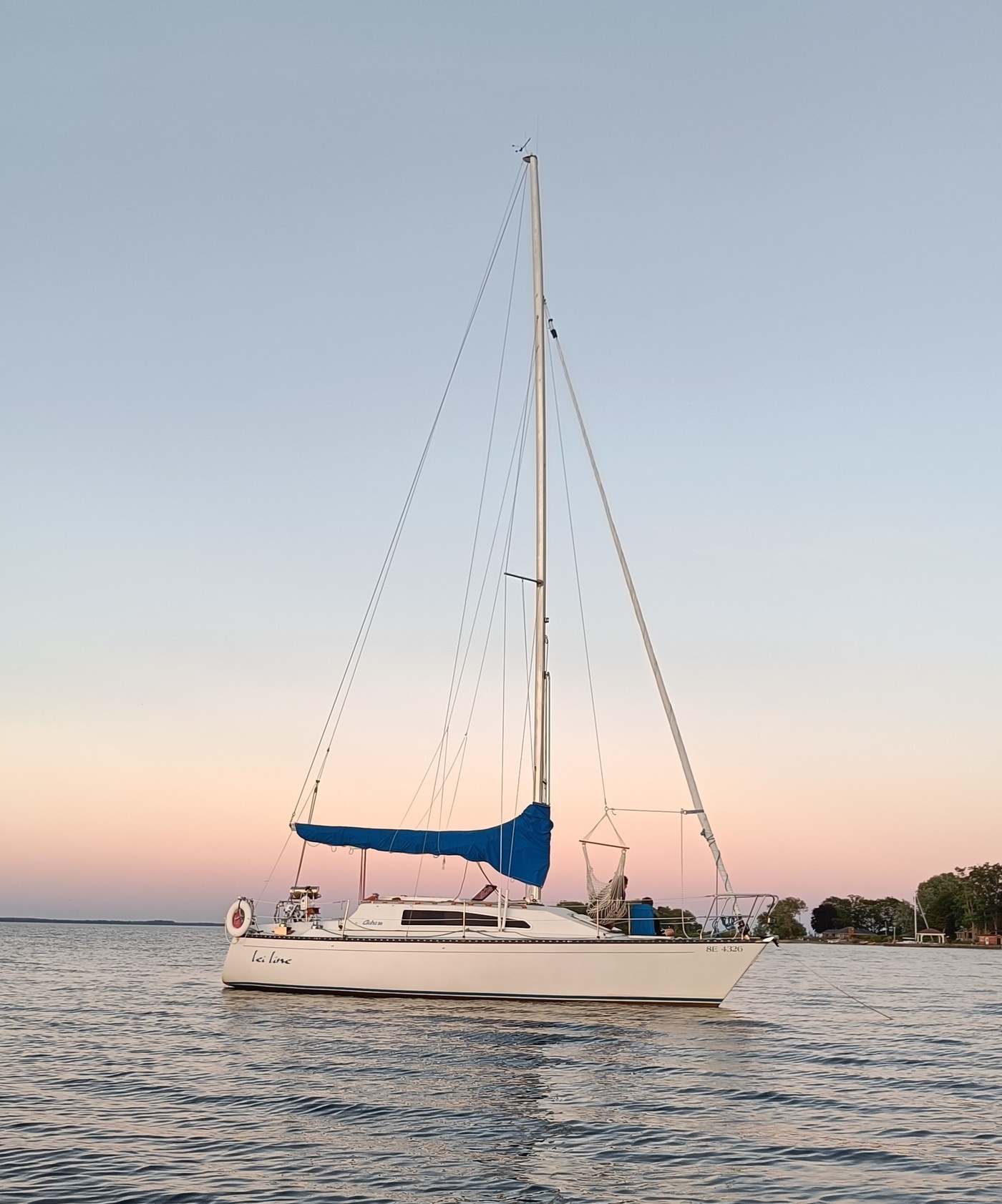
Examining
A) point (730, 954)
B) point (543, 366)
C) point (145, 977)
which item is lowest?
point (145, 977)

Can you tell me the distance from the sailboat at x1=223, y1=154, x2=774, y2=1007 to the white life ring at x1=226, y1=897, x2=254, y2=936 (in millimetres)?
44

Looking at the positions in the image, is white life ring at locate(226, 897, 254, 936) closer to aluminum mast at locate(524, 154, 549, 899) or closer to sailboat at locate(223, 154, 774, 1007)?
sailboat at locate(223, 154, 774, 1007)

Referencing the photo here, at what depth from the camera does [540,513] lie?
2958 centimetres

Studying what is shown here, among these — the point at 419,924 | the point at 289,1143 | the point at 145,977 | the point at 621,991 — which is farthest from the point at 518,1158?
the point at 145,977

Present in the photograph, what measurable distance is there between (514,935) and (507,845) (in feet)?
7.68

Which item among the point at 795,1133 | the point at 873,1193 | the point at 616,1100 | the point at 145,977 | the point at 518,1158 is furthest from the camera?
the point at 145,977

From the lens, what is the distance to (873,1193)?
10.7 meters

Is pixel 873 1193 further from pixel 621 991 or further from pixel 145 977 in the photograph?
pixel 145 977

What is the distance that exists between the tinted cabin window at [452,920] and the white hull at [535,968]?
581mm

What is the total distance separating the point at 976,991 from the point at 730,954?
21.6m

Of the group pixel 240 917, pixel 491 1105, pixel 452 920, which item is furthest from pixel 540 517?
pixel 491 1105

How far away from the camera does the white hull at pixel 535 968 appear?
24391 mm

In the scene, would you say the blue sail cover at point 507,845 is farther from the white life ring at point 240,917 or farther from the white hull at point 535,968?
the white life ring at point 240,917

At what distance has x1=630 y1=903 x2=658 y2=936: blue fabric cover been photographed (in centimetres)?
2552
